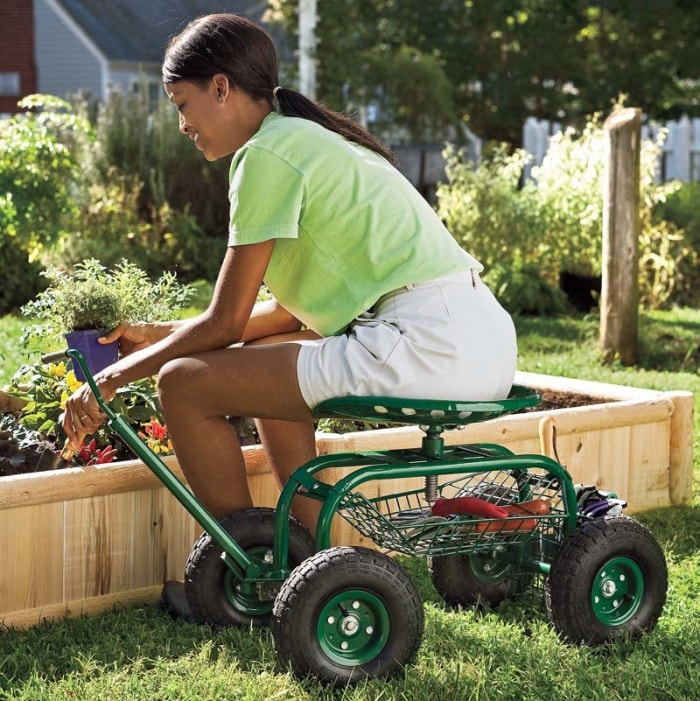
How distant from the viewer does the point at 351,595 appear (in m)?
2.59

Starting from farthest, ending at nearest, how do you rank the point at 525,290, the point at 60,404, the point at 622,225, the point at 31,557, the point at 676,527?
1. the point at 525,290
2. the point at 622,225
3. the point at 676,527
4. the point at 60,404
5. the point at 31,557

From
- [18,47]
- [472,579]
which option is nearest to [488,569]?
[472,579]

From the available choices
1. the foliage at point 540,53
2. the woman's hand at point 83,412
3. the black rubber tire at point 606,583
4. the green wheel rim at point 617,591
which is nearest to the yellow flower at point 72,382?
the woman's hand at point 83,412

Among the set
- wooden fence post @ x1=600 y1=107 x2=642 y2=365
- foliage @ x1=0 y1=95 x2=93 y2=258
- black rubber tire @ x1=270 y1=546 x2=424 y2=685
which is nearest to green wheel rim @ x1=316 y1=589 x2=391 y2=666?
black rubber tire @ x1=270 y1=546 x2=424 y2=685

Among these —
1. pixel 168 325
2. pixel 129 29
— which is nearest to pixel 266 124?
pixel 168 325

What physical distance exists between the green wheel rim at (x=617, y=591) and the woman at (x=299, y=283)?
51 cm

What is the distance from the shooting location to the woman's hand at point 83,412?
2.72 metres

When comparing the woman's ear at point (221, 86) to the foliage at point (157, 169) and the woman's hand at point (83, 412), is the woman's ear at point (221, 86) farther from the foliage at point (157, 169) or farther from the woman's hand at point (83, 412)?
the foliage at point (157, 169)

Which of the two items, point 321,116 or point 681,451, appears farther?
point 681,451

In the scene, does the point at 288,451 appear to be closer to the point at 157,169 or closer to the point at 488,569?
the point at 488,569

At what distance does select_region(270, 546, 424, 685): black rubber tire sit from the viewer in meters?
2.54

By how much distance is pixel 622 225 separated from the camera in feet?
21.4

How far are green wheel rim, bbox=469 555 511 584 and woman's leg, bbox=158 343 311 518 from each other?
0.70 metres

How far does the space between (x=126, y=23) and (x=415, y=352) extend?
25.1 metres
